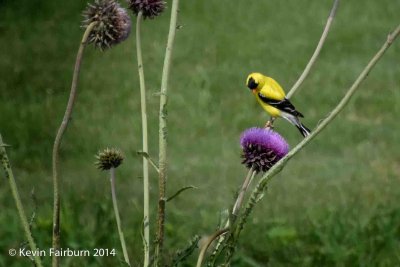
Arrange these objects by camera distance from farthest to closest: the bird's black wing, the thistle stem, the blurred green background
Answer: the blurred green background, the bird's black wing, the thistle stem

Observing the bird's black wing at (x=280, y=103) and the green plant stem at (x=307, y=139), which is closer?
the green plant stem at (x=307, y=139)

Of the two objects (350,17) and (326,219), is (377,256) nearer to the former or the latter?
(326,219)

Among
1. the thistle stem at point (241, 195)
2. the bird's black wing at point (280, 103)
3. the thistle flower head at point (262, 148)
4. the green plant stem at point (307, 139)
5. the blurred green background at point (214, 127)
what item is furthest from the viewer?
the blurred green background at point (214, 127)

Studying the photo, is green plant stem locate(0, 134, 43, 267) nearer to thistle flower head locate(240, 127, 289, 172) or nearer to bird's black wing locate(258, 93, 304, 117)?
thistle flower head locate(240, 127, 289, 172)

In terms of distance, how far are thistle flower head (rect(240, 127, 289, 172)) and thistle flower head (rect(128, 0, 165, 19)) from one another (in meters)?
0.31

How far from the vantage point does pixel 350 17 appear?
6.67 m

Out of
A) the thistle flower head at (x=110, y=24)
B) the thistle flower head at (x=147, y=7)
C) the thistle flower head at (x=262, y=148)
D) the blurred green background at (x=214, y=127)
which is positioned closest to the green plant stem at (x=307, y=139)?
the thistle flower head at (x=262, y=148)

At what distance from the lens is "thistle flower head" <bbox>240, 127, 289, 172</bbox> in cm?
158

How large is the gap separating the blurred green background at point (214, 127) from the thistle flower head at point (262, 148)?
4.20 feet

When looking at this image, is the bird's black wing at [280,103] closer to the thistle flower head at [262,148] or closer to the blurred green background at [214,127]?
the thistle flower head at [262,148]

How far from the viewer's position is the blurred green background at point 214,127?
11.0ft

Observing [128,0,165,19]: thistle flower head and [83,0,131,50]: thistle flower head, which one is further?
[128,0,165,19]: thistle flower head

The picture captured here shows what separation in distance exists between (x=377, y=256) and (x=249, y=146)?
173 cm

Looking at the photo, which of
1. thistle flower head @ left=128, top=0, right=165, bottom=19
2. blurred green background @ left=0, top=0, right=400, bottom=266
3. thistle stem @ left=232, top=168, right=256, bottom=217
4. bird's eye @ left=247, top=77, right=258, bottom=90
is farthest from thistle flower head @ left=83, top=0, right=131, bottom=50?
blurred green background @ left=0, top=0, right=400, bottom=266
